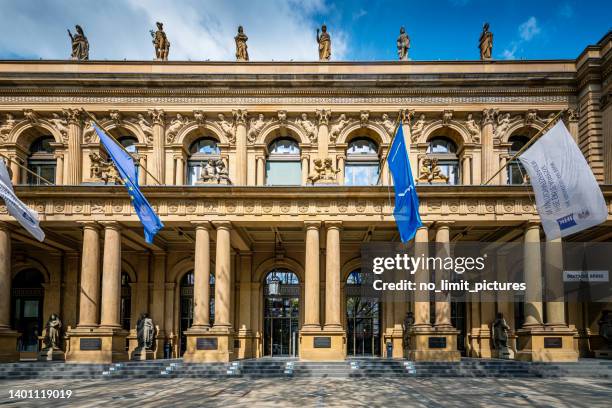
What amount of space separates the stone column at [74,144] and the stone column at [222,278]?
9.01 meters

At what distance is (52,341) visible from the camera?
28438 millimetres

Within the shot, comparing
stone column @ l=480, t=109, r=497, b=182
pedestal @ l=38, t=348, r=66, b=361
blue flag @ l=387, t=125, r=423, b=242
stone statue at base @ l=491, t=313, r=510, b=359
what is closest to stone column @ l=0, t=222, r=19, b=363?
pedestal @ l=38, t=348, r=66, b=361

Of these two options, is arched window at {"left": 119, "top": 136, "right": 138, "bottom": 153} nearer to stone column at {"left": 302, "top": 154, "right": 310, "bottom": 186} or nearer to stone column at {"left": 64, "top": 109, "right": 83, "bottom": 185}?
stone column at {"left": 64, "top": 109, "right": 83, "bottom": 185}

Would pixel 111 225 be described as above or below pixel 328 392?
above

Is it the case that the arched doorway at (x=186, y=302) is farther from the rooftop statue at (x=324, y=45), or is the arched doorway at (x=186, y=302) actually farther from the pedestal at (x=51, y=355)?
the rooftop statue at (x=324, y=45)

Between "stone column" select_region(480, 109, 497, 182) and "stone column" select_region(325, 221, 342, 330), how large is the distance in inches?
352

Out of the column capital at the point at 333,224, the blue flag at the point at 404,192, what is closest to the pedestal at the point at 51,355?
the column capital at the point at 333,224

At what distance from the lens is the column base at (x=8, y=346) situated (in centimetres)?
2473

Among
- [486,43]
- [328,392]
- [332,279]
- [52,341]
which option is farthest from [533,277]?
[52,341]

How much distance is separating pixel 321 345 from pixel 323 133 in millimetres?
11253

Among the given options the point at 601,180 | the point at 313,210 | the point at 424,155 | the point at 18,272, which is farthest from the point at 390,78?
the point at 18,272

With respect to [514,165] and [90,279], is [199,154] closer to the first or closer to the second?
[90,279]

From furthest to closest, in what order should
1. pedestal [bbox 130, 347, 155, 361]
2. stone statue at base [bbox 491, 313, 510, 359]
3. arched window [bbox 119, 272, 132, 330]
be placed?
arched window [bbox 119, 272, 132, 330]
pedestal [bbox 130, 347, 155, 361]
stone statue at base [bbox 491, 313, 510, 359]

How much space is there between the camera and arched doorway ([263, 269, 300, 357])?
31328mm
